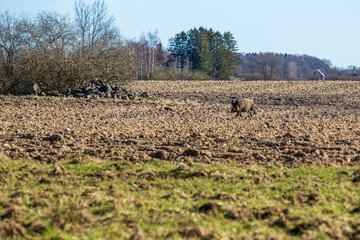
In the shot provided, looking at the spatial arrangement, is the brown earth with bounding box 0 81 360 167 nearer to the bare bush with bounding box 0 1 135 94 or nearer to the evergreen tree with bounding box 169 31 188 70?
the bare bush with bounding box 0 1 135 94

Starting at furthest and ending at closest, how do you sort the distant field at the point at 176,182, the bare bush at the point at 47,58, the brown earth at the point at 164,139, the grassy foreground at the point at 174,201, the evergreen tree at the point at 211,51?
the evergreen tree at the point at 211,51
the bare bush at the point at 47,58
the brown earth at the point at 164,139
the distant field at the point at 176,182
the grassy foreground at the point at 174,201

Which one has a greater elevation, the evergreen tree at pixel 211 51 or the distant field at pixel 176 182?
the evergreen tree at pixel 211 51

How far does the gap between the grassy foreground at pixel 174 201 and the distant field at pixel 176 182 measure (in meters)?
0.02

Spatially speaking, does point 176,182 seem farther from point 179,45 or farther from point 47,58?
point 179,45

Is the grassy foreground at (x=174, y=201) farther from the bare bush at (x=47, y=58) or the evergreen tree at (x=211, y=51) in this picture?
the evergreen tree at (x=211, y=51)

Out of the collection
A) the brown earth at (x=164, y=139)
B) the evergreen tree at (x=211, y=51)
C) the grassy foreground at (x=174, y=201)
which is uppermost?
the evergreen tree at (x=211, y=51)

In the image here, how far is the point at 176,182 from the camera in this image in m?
7.04

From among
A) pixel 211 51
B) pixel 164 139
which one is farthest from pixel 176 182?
pixel 211 51

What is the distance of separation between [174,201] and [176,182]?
110 cm

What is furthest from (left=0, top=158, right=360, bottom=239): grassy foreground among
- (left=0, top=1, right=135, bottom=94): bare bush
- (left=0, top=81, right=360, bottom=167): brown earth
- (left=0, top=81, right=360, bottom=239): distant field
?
→ (left=0, top=1, right=135, bottom=94): bare bush

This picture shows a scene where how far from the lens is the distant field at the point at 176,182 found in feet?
15.7

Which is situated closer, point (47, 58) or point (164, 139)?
point (164, 139)

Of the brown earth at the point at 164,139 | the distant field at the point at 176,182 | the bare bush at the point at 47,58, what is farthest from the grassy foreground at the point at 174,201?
the bare bush at the point at 47,58

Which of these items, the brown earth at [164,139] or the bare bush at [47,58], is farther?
the bare bush at [47,58]
